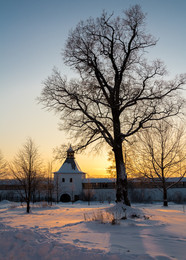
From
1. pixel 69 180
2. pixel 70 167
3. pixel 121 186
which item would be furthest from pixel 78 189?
pixel 121 186

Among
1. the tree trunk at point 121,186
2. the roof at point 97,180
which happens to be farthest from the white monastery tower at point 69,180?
the tree trunk at point 121,186

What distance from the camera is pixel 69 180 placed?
50188 millimetres

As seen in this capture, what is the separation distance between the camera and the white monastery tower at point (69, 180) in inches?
1908

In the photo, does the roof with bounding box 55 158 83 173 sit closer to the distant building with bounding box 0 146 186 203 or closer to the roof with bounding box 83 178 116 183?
the distant building with bounding box 0 146 186 203

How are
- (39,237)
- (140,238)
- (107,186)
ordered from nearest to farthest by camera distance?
1. (39,237)
2. (140,238)
3. (107,186)

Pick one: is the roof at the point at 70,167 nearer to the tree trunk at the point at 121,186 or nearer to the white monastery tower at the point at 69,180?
the white monastery tower at the point at 69,180

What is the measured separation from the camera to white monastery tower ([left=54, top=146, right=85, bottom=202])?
48.5 metres

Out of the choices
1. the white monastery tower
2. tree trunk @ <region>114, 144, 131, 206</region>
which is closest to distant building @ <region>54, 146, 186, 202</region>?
the white monastery tower

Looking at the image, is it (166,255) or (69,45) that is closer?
(166,255)

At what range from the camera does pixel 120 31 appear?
13773 millimetres

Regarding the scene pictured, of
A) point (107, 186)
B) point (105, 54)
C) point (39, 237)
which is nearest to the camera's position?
point (39, 237)

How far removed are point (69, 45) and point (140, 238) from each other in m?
12.0

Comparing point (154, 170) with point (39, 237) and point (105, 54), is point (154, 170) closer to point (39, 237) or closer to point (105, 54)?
point (105, 54)

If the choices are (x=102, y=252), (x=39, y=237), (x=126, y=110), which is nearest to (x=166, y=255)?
(x=102, y=252)
